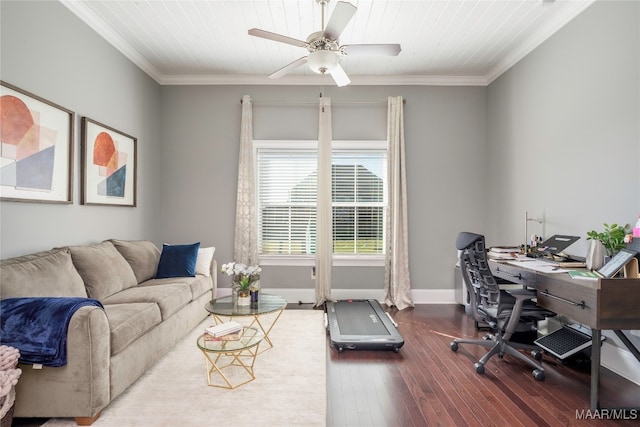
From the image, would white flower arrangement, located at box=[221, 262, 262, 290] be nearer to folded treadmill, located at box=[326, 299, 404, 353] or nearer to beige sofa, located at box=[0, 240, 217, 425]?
beige sofa, located at box=[0, 240, 217, 425]

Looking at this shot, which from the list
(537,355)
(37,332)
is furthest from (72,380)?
(537,355)

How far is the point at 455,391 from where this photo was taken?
239 cm

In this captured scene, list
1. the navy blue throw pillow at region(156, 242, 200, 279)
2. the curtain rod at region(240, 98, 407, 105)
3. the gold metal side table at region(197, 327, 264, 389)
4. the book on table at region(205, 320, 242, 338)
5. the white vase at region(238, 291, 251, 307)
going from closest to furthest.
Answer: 1. the gold metal side table at region(197, 327, 264, 389)
2. the book on table at region(205, 320, 242, 338)
3. the white vase at region(238, 291, 251, 307)
4. the navy blue throw pillow at region(156, 242, 200, 279)
5. the curtain rod at region(240, 98, 407, 105)

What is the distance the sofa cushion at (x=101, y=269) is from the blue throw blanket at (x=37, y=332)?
0.85m

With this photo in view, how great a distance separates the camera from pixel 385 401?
7.41 ft

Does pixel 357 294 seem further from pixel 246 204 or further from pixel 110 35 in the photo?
pixel 110 35

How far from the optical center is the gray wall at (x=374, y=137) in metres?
4.77

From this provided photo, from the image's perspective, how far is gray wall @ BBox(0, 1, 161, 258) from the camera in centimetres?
249

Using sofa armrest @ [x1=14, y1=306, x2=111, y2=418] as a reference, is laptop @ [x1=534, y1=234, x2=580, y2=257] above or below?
above

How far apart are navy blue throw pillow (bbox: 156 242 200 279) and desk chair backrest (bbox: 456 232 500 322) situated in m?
2.81

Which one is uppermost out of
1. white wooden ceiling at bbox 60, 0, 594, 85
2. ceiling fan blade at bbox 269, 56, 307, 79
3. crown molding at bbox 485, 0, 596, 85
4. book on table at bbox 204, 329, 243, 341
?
white wooden ceiling at bbox 60, 0, 594, 85

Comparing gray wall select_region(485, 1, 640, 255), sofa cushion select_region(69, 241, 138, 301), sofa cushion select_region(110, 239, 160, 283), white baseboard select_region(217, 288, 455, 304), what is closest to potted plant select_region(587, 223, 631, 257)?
gray wall select_region(485, 1, 640, 255)

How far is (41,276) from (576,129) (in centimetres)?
447

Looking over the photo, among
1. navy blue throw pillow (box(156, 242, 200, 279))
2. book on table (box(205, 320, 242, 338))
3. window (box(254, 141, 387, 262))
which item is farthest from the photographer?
window (box(254, 141, 387, 262))
